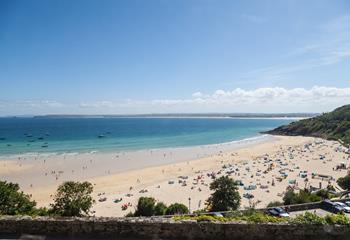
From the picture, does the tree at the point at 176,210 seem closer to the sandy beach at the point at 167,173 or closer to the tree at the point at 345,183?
the sandy beach at the point at 167,173

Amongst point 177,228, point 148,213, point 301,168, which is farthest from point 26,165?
point 177,228

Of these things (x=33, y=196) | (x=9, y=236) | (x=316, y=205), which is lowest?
(x=33, y=196)

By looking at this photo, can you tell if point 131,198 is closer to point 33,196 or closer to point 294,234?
point 33,196

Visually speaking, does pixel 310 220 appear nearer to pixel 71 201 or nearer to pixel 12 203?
pixel 71 201

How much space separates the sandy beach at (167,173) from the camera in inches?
1299

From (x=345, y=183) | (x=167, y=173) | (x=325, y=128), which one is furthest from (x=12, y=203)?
(x=325, y=128)

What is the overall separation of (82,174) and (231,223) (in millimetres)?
37661

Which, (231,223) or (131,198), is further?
(131,198)

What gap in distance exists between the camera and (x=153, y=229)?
9.78 m

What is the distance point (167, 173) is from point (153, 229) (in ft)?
120

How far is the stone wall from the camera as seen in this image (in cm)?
973

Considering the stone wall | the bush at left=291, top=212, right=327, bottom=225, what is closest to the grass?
the bush at left=291, top=212, right=327, bottom=225

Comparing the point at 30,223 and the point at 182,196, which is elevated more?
the point at 30,223

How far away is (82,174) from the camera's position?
4444 centimetres
